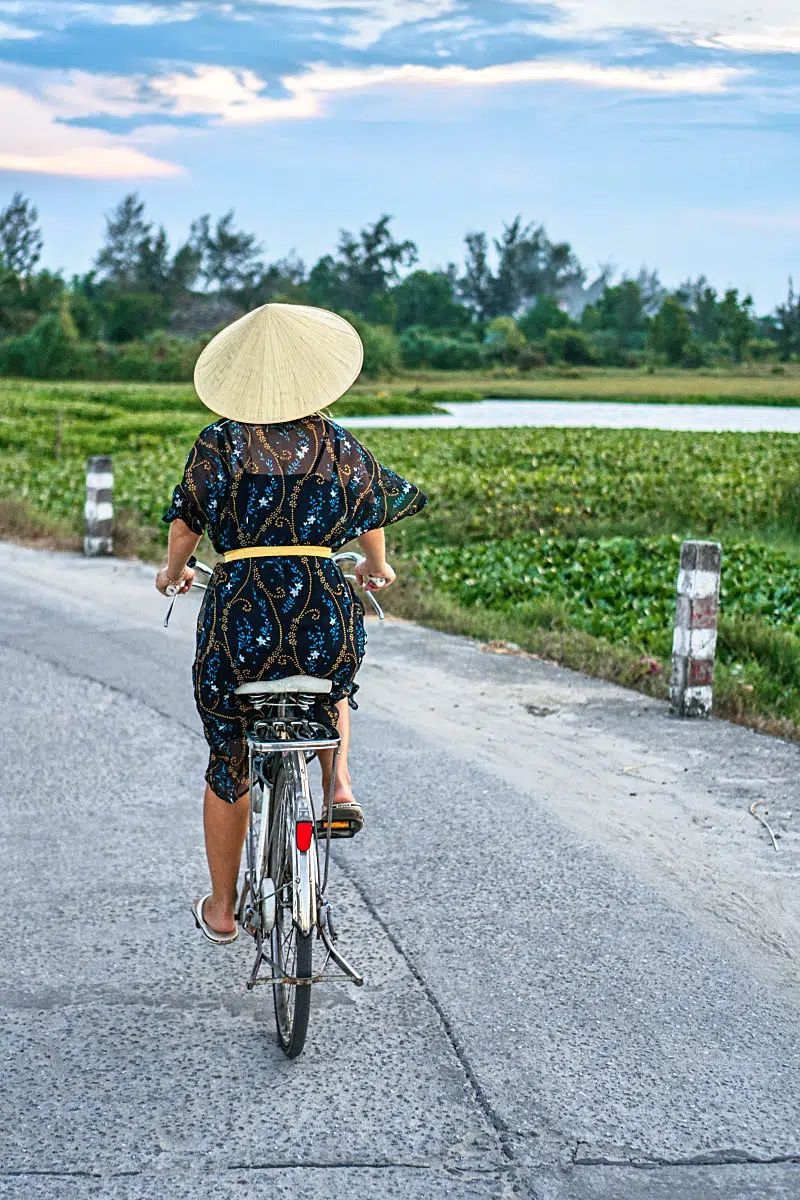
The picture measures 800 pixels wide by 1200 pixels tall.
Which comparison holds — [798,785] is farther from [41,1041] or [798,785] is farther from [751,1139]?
[41,1041]

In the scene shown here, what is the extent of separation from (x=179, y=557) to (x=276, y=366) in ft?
2.05

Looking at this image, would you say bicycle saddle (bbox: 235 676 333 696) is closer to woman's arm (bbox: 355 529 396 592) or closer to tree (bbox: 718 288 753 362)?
woman's arm (bbox: 355 529 396 592)

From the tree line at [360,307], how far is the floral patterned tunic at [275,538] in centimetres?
7481

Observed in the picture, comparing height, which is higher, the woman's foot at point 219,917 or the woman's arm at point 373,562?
the woman's arm at point 373,562

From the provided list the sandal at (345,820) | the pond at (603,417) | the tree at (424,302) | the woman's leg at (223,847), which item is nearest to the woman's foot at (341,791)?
the sandal at (345,820)

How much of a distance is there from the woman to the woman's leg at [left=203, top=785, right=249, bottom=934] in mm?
323

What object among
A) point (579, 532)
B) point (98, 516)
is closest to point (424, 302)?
point (579, 532)

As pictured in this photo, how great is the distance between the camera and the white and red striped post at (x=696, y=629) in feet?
24.9

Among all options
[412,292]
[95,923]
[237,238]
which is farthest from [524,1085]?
[412,292]

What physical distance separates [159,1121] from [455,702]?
4908 mm

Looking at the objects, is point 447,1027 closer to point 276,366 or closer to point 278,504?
point 278,504

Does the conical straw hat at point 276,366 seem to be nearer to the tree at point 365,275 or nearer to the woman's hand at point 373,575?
the woman's hand at point 373,575

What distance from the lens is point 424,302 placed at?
125 metres

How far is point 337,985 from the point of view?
13.6 ft
